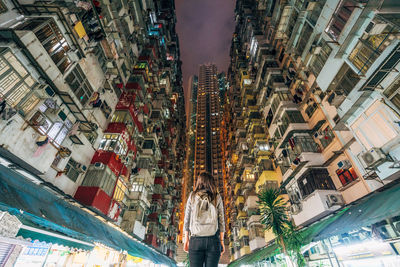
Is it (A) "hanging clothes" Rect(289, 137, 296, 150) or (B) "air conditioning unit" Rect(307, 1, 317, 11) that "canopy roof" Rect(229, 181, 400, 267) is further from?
(B) "air conditioning unit" Rect(307, 1, 317, 11)

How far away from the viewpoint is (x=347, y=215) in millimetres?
8367

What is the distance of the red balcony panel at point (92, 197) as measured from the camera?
12148 mm

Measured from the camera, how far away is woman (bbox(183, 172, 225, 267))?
271 cm

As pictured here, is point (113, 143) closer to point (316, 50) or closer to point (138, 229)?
point (138, 229)

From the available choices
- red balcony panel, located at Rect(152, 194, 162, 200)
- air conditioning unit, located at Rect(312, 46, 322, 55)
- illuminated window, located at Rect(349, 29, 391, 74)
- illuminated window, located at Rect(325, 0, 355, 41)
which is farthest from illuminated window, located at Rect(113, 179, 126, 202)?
illuminated window, located at Rect(325, 0, 355, 41)

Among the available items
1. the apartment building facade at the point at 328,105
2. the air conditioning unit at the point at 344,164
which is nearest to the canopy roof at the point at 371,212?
the apartment building facade at the point at 328,105

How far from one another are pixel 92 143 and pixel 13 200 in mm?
9679

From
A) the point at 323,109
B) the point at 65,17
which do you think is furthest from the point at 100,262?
the point at 323,109

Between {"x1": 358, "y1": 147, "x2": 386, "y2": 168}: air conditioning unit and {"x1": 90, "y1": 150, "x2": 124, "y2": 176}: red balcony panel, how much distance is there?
17551 millimetres

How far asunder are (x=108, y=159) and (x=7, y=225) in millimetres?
10473

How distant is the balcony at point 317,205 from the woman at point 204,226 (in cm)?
1260

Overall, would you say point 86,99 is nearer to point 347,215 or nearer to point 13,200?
point 13,200

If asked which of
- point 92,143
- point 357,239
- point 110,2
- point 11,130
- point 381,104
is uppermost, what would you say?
point 110,2

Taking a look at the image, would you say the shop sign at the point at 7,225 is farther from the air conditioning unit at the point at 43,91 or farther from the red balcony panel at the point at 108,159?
the red balcony panel at the point at 108,159
